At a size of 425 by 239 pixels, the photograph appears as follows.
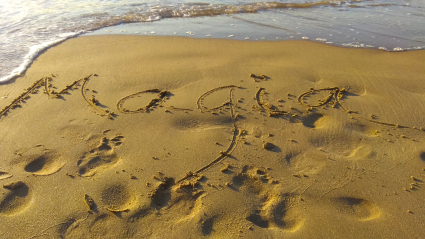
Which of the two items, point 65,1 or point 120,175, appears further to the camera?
point 65,1

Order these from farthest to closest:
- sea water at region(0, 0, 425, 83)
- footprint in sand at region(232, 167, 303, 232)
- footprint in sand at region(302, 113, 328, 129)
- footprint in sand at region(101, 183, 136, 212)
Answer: sea water at region(0, 0, 425, 83)
footprint in sand at region(302, 113, 328, 129)
footprint in sand at region(101, 183, 136, 212)
footprint in sand at region(232, 167, 303, 232)

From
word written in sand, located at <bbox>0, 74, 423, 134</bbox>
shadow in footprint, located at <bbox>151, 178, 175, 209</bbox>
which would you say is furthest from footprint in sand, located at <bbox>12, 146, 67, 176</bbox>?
shadow in footprint, located at <bbox>151, 178, 175, 209</bbox>

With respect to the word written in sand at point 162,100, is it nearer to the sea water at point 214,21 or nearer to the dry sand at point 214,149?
the dry sand at point 214,149

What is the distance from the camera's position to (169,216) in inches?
81.5

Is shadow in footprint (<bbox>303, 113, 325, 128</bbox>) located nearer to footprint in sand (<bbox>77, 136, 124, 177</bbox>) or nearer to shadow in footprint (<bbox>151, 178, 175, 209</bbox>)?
shadow in footprint (<bbox>151, 178, 175, 209</bbox>)

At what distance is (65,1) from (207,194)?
8.02 m

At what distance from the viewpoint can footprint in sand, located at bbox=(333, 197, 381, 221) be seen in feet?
6.89

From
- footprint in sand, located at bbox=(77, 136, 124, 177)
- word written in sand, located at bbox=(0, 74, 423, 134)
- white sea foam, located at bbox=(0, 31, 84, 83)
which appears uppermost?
white sea foam, located at bbox=(0, 31, 84, 83)

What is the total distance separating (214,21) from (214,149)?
477cm

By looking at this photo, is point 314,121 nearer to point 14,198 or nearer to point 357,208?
point 357,208

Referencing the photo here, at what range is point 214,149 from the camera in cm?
268

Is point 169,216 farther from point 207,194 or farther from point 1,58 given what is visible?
point 1,58

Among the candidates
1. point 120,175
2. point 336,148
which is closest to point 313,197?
point 336,148

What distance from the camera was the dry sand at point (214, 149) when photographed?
2057mm
